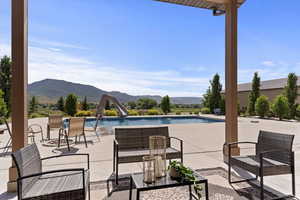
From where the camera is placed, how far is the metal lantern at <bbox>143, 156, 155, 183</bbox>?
1.85m

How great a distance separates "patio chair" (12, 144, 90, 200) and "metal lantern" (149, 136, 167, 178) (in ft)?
2.62

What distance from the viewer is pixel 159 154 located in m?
2.15

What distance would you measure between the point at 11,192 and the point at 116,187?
149cm

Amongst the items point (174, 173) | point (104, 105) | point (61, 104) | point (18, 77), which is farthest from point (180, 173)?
point (61, 104)

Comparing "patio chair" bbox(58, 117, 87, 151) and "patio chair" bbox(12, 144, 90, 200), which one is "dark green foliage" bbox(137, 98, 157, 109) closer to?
"patio chair" bbox(58, 117, 87, 151)

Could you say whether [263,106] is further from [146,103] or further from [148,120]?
[146,103]

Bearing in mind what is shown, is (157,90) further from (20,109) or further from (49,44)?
(20,109)

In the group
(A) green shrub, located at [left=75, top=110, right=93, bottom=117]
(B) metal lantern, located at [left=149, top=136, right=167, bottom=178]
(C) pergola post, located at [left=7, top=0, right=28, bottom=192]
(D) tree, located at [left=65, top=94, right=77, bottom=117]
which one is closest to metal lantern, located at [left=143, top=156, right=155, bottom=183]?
(B) metal lantern, located at [left=149, top=136, right=167, bottom=178]

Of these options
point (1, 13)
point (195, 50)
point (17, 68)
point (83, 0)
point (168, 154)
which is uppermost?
point (195, 50)

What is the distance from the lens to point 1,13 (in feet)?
9.98

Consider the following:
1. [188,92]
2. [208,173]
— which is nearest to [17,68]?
[208,173]

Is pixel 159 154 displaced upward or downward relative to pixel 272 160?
upward

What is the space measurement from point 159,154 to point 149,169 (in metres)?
0.30

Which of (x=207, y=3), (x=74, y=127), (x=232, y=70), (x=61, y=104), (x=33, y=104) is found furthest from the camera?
(x=33, y=104)
